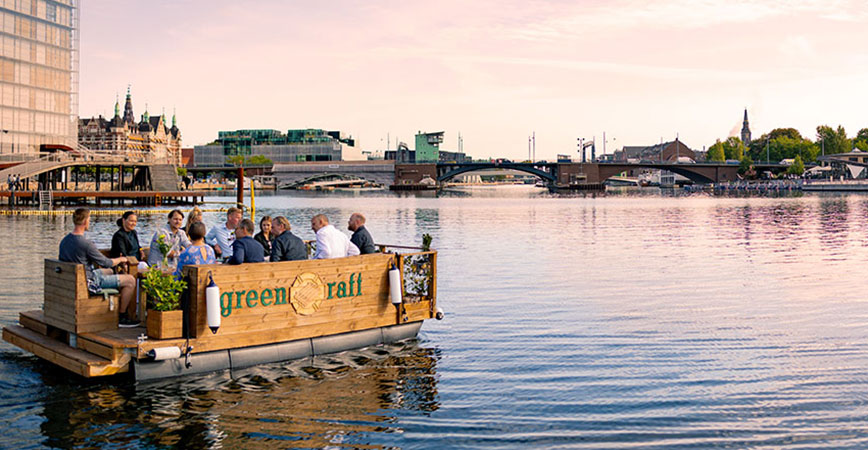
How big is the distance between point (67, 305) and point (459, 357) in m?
6.59

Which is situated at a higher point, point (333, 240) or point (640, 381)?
point (333, 240)

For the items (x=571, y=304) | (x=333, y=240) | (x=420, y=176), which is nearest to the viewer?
(x=333, y=240)

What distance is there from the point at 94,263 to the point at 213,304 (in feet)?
8.40

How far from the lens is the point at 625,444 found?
1021 centimetres

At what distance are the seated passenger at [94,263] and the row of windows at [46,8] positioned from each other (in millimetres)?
83705

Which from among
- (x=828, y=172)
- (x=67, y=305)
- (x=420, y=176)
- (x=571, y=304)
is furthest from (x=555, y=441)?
(x=828, y=172)

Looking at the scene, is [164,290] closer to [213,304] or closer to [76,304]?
[213,304]

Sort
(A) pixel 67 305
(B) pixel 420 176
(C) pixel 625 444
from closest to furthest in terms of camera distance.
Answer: (C) pixel 625 444
(A) pixel 67 305
(B) pixel 420 176

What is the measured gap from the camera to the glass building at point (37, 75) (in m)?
86.2

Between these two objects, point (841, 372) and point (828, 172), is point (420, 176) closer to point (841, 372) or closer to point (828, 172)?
point (828, 172)

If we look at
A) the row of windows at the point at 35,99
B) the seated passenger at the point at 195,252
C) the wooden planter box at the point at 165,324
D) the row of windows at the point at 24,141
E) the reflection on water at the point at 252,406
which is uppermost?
the row of windows at the point at 35,99

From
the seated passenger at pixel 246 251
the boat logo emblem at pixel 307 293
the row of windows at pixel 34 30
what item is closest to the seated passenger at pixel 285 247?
the seated passenger at pixel 246 251

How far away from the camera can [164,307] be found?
12.3 m

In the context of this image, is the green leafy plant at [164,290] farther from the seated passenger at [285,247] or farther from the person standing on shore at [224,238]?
the person standing on shore at [224,238]
